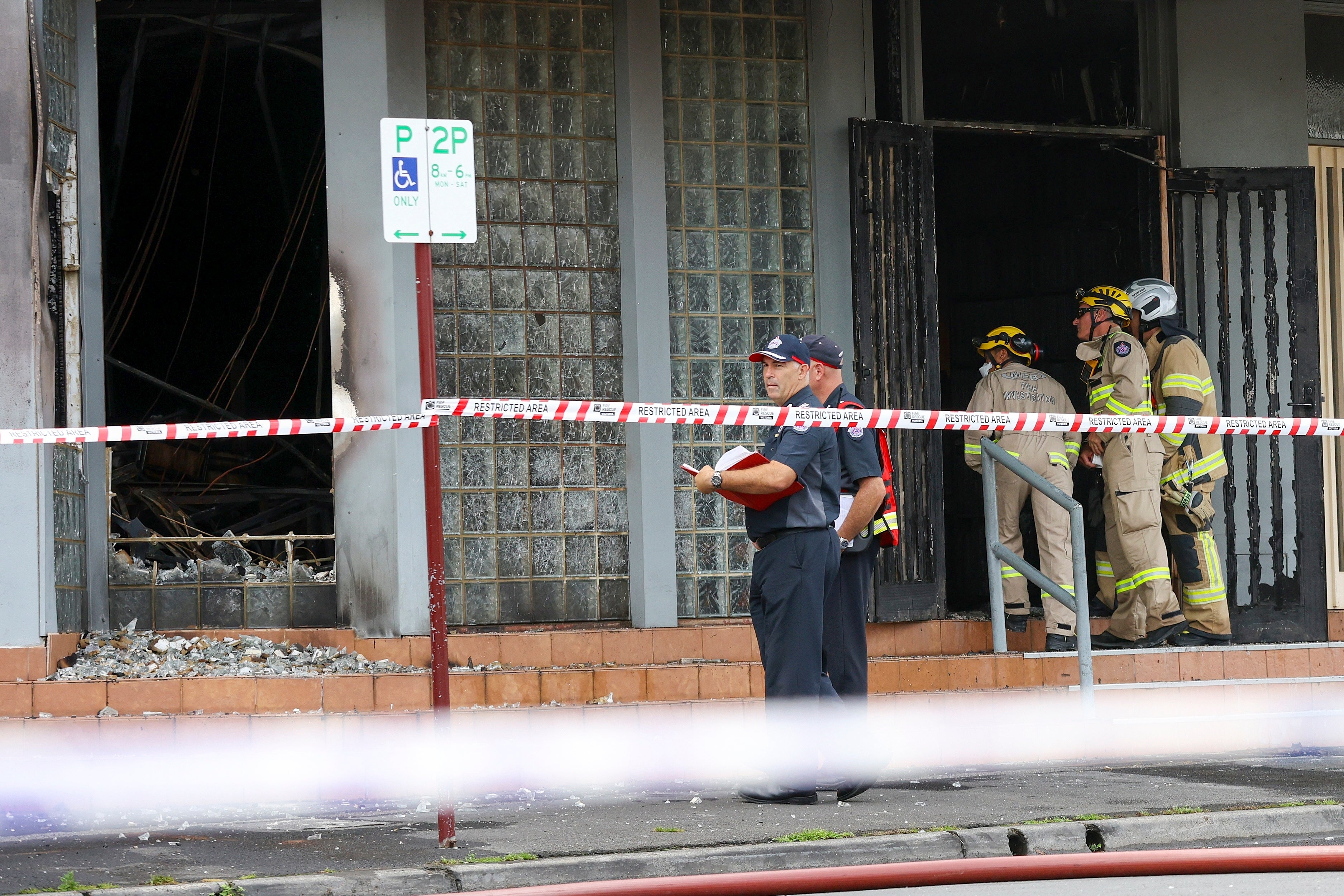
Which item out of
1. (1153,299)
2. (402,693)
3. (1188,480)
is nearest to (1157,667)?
(1188,480)

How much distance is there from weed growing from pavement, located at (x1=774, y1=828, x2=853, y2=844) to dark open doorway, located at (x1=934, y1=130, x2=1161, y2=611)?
548cm

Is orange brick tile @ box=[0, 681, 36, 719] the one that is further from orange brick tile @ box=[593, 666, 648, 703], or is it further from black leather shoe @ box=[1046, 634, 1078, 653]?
black leather shoe @ box=[1046, 634, 1078, 653]

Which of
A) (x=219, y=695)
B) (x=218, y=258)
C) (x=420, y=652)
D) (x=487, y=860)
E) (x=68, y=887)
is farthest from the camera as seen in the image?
(x=218, y=258)

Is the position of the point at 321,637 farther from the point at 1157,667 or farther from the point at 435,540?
the point at 1157,667

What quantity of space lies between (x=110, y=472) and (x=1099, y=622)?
5875 mm

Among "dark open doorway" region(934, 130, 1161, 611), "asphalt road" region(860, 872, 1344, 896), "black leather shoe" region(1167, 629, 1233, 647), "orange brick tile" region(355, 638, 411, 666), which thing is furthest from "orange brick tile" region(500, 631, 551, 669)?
"asphalt road" region(860, 872, 1344, 896)

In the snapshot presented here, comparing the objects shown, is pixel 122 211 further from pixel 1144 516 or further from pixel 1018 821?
pixel 1018 821

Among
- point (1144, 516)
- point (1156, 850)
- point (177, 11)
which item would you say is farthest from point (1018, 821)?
point (177, 11)

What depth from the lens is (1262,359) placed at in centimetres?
1077

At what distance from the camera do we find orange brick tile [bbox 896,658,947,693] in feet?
30.1

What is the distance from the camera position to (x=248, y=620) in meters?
9.15

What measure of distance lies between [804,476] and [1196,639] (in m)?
4.44

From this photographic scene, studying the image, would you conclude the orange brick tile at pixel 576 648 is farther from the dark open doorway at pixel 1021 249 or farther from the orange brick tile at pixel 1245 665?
the orange brick tile at pixel 1245 665

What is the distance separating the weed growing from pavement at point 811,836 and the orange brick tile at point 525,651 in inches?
130
